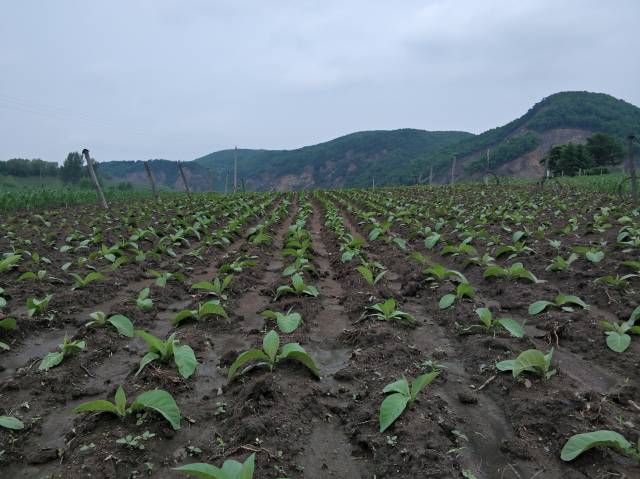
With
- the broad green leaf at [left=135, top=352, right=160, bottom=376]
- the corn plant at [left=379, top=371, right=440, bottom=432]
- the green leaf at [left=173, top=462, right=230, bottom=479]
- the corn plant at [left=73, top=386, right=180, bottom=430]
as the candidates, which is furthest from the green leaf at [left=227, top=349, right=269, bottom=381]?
the green leaf at [left=173, top=462, right=230, bottom=479]

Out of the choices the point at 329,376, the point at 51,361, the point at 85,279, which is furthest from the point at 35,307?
the point at 329,376

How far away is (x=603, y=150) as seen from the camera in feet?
159

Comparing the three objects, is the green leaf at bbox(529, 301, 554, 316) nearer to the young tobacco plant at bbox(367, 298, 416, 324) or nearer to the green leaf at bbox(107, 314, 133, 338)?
the young tobacco plant at bbox(367, 298, 416, 324)

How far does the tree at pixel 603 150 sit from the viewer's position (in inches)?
1890

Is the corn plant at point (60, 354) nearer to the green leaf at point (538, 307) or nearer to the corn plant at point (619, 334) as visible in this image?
the green leaf at point (538, 307)

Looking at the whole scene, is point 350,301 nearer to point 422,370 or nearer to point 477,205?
point 422,370

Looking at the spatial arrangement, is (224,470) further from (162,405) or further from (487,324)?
(487,324)

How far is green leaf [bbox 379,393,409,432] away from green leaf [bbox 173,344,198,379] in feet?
4.76

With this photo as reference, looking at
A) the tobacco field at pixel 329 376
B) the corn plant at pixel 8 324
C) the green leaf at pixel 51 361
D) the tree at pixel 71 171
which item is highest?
the tree at pixel 71 171

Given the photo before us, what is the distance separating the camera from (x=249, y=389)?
112 inches

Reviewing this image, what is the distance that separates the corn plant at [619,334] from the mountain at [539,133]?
6412cm

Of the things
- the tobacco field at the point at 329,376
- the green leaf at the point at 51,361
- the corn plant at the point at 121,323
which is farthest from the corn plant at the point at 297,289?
the green leaf at the point at 51,361

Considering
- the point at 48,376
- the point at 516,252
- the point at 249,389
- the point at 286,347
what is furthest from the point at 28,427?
the point at 516,252

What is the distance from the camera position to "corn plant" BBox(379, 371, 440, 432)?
2.44m
